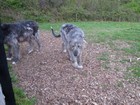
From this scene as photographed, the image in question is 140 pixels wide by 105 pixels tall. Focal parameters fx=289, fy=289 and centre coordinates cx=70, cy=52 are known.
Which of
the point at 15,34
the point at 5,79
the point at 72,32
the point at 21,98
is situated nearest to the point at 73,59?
the point at 72,32

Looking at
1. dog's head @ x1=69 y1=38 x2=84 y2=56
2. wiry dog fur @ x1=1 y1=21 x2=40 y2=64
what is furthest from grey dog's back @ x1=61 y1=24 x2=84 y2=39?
wiry dog fur @ x1=1 y1=21 x2=40 y2=64

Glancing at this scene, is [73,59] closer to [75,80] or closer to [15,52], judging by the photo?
[75,80]

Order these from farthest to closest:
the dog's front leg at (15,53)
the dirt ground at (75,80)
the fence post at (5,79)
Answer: the dog's front leg at (15,53)
the dirt ground at (75,80)
the fence post at (5,79)

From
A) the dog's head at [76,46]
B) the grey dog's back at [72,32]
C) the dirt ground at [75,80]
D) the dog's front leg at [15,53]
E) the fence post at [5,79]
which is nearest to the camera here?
the fence post at [5,79]

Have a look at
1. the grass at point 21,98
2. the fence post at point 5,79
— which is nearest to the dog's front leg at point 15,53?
the grass at point 21,98

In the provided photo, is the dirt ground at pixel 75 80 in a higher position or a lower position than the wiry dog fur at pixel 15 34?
lower

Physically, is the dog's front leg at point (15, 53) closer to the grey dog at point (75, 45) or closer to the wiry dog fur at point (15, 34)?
the wiry dog fur at point (15, 34)

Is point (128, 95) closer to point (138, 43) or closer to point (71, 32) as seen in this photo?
point (71, 32)

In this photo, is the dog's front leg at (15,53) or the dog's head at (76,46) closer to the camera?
the dog's head at (76,46)

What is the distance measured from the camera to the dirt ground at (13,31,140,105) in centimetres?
650

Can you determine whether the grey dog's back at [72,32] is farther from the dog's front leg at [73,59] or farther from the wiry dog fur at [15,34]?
the wiry dog fur at [15,34]

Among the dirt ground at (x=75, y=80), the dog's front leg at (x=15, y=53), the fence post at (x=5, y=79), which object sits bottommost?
the dirt ground at (x=75, y=80)

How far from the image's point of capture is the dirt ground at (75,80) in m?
6.50

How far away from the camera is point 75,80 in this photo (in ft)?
24.0
